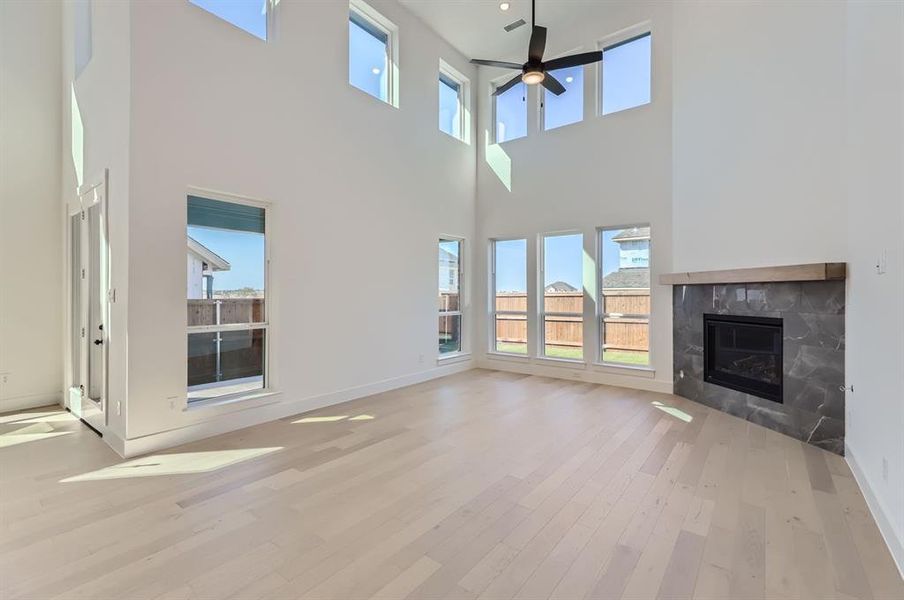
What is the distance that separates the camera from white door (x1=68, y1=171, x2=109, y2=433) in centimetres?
373

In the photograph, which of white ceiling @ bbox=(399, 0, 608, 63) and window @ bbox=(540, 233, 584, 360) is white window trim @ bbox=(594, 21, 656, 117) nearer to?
white ceiling @ bbox=(399, 0, 608, 63)

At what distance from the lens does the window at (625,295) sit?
18.7 ft

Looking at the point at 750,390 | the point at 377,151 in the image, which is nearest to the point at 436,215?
the point at 377,151

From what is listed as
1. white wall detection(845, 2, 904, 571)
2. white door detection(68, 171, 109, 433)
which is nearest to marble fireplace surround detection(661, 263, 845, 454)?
white wall detection(845, 2, 904, 571)

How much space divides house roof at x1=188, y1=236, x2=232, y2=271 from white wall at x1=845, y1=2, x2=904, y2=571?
15.9 ft

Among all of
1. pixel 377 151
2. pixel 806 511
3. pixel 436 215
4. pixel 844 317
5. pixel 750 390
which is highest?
pixel 377 151

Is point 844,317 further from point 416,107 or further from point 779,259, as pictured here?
point 416,107

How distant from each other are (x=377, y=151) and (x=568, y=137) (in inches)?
113

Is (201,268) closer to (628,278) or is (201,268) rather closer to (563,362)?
(563,362)

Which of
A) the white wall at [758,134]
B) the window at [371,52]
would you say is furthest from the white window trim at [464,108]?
the white wall at [758,134]

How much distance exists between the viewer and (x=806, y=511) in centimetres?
250

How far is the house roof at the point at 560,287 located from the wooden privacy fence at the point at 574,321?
5 cm

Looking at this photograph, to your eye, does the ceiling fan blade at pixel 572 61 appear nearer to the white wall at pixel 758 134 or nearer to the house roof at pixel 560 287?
the white wall at pixel 758 134

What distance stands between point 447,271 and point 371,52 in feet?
10.8
